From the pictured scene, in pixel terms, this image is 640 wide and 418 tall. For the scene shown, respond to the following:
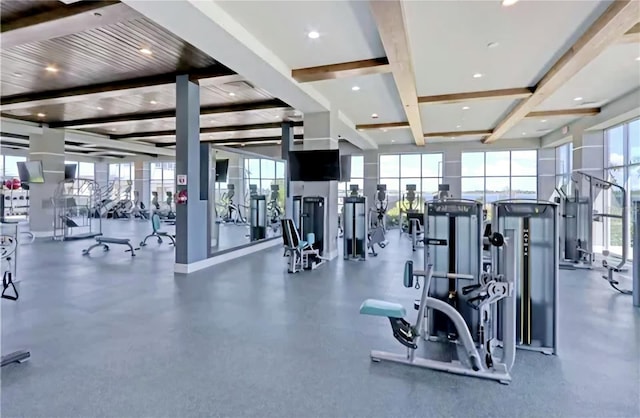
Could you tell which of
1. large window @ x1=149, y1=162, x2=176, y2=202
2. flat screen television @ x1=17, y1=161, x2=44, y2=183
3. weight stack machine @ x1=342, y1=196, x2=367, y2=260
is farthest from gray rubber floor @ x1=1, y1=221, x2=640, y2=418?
large window @ x1=149, y1=162, x2=176, y2=202

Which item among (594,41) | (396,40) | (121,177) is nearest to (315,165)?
(396,40)

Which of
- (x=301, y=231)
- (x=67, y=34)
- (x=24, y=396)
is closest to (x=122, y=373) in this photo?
(x=24, y=396)

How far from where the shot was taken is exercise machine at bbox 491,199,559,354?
3137mm

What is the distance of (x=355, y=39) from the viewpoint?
4605 mm

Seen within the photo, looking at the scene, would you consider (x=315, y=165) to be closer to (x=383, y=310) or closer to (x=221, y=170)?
(x=221, y=170)

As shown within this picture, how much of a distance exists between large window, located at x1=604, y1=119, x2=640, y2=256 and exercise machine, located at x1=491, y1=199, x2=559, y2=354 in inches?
247

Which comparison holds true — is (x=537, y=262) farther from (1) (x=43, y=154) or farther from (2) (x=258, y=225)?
(1) (x=43, y=154)

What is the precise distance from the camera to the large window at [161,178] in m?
19.9

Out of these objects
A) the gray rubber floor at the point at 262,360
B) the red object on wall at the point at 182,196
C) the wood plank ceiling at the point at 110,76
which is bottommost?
the gray rubber floor at the point at 262,360

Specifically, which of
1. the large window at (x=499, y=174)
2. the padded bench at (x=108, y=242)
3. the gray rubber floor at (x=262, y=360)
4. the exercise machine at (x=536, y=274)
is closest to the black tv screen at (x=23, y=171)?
the padded bench at (x=108, y=242)

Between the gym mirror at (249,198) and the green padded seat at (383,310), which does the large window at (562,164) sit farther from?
the green padded seat at (383,310)

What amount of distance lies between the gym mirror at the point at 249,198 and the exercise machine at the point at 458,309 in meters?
5.39

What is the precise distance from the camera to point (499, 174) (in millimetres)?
14227

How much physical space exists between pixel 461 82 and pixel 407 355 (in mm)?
5372
